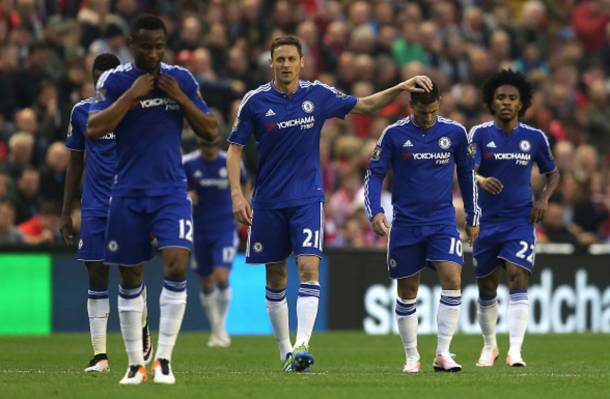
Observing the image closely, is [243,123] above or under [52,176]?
above

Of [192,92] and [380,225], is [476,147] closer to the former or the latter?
[380,225]

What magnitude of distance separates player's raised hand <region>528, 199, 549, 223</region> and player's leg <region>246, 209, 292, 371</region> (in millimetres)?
2977

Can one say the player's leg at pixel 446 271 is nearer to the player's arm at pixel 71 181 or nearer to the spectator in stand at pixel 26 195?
the player's arm at pixel 71 181

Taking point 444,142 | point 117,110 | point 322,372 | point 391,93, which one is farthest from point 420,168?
point 117,110

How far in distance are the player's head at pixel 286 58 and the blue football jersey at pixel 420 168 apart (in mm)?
1155

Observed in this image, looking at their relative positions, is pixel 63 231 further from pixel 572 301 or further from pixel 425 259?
pixel 572 301

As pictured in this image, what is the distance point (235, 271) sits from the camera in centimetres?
1761

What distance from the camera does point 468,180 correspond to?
428 inches

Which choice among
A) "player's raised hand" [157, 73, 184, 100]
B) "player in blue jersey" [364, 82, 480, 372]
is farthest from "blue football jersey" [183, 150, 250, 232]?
"player's raised hand" [157, 73, 184, 100]

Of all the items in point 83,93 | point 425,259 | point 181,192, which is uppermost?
point 83,93

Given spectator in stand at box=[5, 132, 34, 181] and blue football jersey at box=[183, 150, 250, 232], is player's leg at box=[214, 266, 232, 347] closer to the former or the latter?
blue football jersey at box=[183, 150, 250, 232]

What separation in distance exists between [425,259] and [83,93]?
8.71 m

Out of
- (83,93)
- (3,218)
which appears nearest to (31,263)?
(3,218)

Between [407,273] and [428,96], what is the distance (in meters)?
1.69
